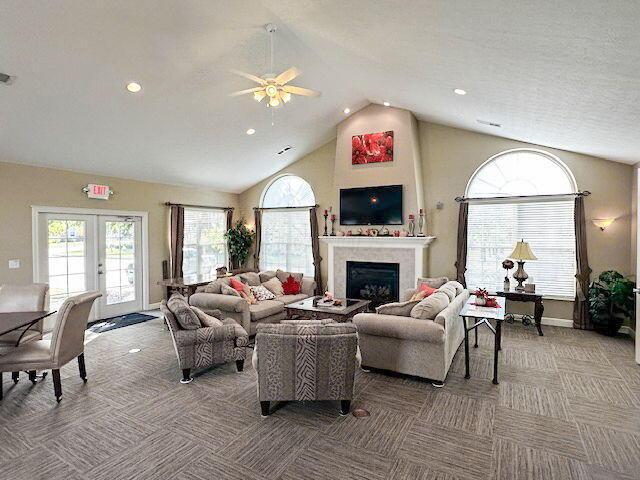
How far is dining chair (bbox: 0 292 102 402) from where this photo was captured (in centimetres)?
335

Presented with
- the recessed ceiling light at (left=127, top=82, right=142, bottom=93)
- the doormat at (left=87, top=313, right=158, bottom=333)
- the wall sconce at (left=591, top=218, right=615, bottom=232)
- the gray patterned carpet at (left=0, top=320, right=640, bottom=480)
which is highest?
the recessed ceiling light at (left=127, top=82, right=142, bottom=93)

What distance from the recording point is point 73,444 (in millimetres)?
2785

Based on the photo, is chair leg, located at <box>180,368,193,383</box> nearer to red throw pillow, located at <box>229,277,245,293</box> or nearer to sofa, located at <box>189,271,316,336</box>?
sofa, located at <box>189,271,316,336</box>

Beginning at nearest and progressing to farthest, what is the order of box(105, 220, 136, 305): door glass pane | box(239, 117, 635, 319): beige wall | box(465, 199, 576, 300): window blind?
box(239, 117, 635, 319): beige wall, box(465, 199, 576, 300): window blind, box(105, 220, 136, 305): door glass pane

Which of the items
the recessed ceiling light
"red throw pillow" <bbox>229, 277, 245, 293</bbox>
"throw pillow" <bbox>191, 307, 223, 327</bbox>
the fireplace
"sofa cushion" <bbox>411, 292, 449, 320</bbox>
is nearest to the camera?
"sofa cushion" <bbox>411, 292, 449, 320</bbox>

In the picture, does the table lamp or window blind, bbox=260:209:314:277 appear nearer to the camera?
the table lamp

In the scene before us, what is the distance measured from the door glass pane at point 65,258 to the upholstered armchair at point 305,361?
194 inches

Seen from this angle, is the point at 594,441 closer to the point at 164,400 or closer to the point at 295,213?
the point at 164,400

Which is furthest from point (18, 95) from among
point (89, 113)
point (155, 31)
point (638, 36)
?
point (638, 36)

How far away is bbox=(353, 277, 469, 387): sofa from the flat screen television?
10.2ft

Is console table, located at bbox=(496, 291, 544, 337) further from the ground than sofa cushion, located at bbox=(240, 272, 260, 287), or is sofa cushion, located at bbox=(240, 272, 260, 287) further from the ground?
sofa cushion, located at bbox=(240, 272, 260, 287)

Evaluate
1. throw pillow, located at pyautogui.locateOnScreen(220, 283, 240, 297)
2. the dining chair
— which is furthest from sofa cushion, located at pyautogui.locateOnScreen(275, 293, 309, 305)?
the dining chair

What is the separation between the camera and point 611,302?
545cm

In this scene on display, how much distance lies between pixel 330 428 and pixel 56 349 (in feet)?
9.02
